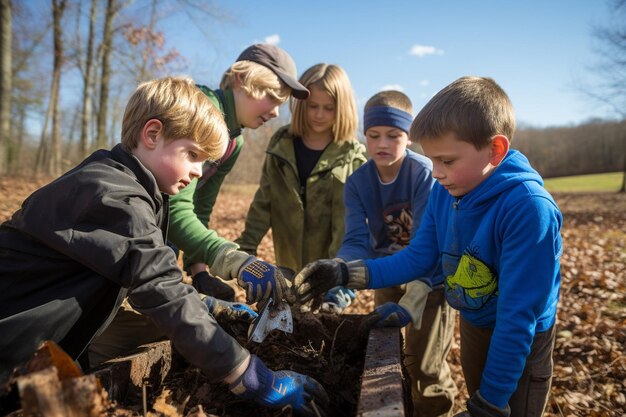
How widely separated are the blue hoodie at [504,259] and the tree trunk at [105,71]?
13.9 m

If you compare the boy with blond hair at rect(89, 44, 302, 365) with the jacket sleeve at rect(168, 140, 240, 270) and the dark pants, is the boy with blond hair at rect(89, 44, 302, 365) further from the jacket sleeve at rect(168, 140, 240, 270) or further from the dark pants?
the dark pants

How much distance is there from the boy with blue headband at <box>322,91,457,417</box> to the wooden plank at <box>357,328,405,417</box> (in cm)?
78

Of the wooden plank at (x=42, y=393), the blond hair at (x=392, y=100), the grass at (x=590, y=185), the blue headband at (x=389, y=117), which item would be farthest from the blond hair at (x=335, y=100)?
the grass at (x=590, y=185)

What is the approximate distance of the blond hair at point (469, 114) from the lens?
189 cm

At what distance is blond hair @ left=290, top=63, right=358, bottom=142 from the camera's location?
3.44 m

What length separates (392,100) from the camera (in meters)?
3.00

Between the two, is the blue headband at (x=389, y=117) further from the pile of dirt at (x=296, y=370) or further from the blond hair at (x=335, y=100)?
the pile of dirt at (x=296, y=370)

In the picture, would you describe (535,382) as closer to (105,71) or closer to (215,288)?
(215,288)

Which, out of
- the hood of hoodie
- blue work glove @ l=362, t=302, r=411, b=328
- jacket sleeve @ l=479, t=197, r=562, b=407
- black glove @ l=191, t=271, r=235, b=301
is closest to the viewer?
jacket sleeve @ l=479, t=197, r=562, b=407

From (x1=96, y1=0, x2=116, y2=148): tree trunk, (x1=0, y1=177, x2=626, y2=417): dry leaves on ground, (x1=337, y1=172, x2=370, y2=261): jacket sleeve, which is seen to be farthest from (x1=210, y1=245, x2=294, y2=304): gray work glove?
(x1=96, y1=0, x2=116, y2=148): tree trunk

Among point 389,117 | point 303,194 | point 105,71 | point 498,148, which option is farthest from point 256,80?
point 105,71

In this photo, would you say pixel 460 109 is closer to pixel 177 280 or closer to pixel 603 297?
pixel 177 280

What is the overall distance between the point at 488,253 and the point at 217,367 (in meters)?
1.24

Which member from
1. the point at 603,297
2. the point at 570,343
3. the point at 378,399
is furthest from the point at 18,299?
the point at 603,297
